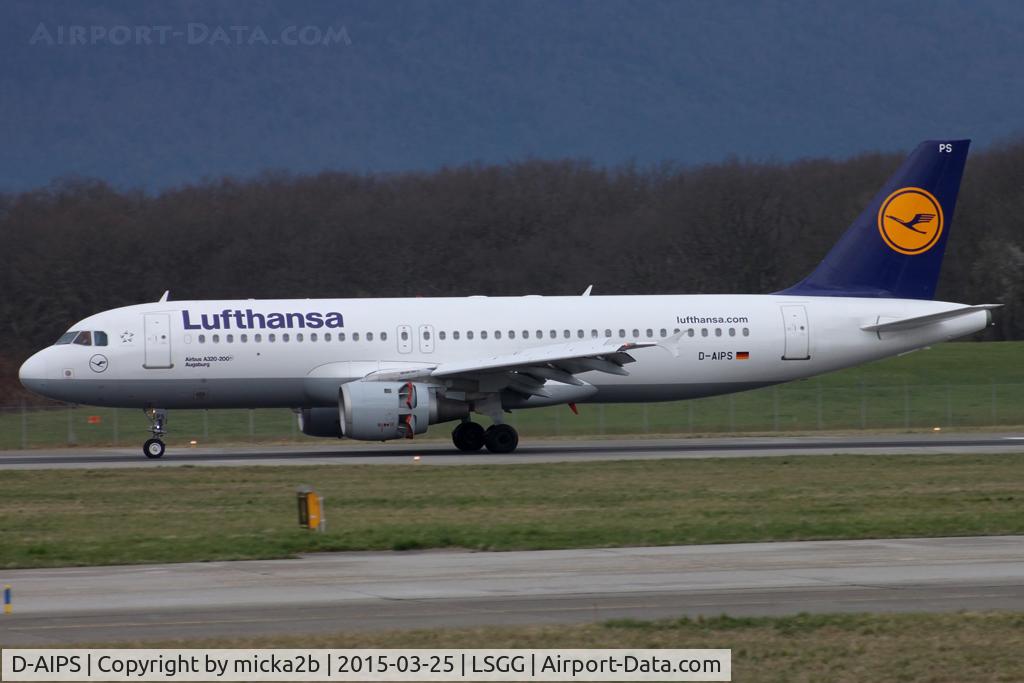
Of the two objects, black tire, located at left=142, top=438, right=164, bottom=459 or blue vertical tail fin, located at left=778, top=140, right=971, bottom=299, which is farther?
blue vertical tail fin, located at left=778, top=140, right=971, bottom=299

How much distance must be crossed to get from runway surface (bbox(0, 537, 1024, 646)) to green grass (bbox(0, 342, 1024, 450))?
81.8ft

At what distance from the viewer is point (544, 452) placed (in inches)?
1399

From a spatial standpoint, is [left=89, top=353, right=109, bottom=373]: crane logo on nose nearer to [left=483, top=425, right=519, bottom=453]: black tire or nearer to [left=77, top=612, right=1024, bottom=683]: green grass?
[left=483, top=425, right=519, bottom=453]: black tire

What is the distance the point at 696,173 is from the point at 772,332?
62807 mm

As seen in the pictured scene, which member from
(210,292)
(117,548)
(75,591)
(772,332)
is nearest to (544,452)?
(772,332)

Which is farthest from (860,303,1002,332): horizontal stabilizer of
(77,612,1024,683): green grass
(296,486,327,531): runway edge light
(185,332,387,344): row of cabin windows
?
(77,612,1024,683): green grass

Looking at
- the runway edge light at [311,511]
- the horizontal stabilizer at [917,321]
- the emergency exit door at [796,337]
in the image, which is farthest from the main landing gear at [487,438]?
the runway edge light at [311,511]

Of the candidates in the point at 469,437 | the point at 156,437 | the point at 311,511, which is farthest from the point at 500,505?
the point at 156,437

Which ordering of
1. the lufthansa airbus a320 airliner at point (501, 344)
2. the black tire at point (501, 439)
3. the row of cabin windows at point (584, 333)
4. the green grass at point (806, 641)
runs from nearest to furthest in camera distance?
1. the green grass at point (806, 641)
2. the lufthansa airbus a320 airliner at point (501, 344)
3. the black tire at point (501, 439)
4. the row of cabin windows at point (584, 333)

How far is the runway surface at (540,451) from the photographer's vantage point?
3312cm

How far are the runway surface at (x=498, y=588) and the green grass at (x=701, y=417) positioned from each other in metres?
24.9

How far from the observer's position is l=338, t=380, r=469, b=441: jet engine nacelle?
107 feet

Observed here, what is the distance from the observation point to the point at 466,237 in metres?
85.2

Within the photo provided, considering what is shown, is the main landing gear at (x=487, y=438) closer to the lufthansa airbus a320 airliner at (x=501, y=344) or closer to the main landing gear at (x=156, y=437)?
the lufthansa airbus a320 airliner at (x=501, y=344)
